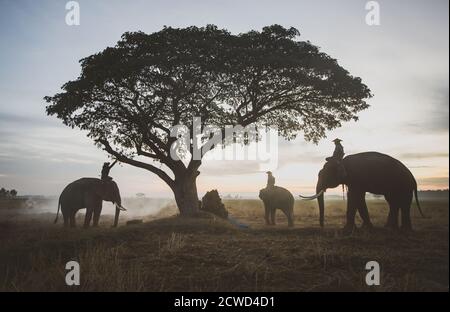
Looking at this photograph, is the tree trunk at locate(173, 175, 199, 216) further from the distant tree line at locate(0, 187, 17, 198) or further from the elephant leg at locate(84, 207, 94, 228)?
the distant tree line at locate(0, 187, 17, 198)

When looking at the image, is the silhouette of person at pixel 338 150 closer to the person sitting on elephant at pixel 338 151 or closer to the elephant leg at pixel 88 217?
the person sitting on elephant at pixel 338 151

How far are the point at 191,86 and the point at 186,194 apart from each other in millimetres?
5369

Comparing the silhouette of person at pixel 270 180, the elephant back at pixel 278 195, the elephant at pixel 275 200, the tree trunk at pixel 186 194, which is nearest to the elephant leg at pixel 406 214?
the elephant at pixel 275 200

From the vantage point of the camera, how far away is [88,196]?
16.8 m

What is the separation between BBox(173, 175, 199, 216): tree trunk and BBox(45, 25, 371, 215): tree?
0.05 meters

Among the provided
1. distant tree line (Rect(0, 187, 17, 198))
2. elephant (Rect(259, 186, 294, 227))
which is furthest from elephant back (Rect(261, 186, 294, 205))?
distant tree line (Rect(0, 187, 17, 198))

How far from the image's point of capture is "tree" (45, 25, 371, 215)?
16.8 m

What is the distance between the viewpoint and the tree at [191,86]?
16812 millimetres

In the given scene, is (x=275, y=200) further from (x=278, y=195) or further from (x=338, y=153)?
(x=338, y=153)

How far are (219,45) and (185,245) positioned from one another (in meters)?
10.6

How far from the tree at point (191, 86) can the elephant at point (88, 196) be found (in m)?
1.81

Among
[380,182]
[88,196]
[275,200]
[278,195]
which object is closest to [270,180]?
[278,195]
